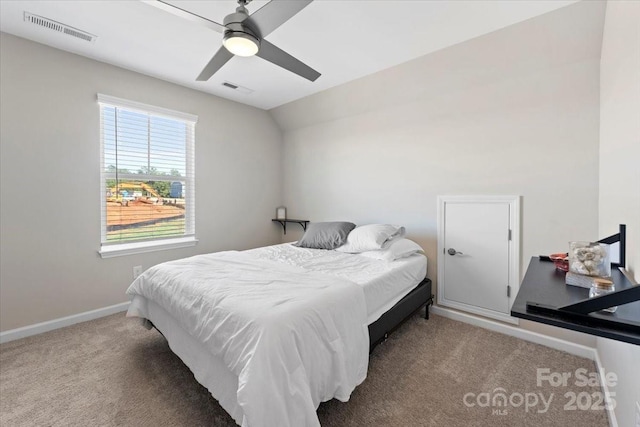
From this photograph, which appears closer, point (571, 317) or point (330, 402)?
point (571, 317)

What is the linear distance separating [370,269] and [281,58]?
182 cm

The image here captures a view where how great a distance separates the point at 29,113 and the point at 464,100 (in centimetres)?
420

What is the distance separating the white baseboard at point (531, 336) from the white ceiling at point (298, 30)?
2634 mm

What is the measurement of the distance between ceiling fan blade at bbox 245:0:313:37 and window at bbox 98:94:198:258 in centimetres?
224

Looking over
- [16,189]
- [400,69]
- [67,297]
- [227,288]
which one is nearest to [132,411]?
[227,288]

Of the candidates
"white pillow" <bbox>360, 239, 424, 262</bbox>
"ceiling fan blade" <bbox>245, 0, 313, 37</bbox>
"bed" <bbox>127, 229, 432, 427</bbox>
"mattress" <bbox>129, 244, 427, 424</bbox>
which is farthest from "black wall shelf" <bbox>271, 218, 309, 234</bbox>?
"ceiling fan blade" <bbox>245, 0, 313, 37</bbox>

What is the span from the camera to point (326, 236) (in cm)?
321

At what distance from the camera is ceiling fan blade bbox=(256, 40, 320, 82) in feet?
5.93

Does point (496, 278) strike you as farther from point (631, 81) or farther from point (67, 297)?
point (67, 297)

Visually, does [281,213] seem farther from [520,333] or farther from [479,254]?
[520,333]

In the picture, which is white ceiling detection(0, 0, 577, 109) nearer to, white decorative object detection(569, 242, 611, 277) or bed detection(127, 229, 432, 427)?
white decorative object detection(569, 242, 611, 277)

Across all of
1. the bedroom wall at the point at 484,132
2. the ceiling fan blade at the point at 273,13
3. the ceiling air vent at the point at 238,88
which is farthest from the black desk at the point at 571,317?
the ceiling air vent at the point at 238,88

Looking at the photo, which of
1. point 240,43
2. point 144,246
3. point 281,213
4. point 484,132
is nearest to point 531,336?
point 484,132

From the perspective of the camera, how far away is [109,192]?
298cm
